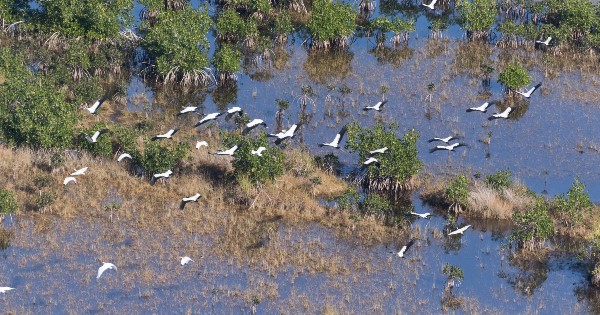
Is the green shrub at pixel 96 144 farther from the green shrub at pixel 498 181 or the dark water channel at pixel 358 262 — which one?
the green shrub at pixel 498 181

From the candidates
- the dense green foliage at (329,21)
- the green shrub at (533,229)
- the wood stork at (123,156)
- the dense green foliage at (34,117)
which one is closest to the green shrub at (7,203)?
the dense green foliage at (34,117)

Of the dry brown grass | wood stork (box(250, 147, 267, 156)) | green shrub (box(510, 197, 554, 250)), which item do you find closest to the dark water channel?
the dry brown grass

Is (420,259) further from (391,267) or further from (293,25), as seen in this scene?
(293,25)

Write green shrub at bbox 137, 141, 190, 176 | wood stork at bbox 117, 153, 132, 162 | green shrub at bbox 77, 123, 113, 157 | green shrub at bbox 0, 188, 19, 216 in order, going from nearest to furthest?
1. green shrub at bbox 0, 188, 19, 216
2. green shrub at bbox 137, 141, 190, 176
3. wood stork at bbox 117, 153, 132, 162
4. green shrub at bbox 77, 123, 113, 157

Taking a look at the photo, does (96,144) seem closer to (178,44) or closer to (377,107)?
(178,44)

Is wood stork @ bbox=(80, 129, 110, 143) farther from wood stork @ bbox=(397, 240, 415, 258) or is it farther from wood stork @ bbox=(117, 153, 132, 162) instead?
wood stork @ bbox=(397, 240, 415, 258)

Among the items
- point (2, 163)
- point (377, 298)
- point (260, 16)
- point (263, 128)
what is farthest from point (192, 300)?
point (260, 16)

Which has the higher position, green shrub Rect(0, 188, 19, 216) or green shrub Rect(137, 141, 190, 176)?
green shrub Rect(0, 188, 19, 216)

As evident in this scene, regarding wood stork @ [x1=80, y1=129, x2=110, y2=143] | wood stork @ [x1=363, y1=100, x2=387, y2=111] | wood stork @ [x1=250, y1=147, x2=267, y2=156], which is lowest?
wood stork @ [x1=363, y1=100, x2=387, y2=111]
